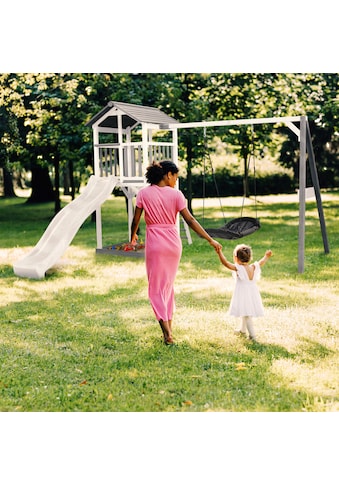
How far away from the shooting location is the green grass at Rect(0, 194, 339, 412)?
14.4ft

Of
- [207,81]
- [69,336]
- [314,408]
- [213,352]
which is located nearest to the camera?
[314,408]

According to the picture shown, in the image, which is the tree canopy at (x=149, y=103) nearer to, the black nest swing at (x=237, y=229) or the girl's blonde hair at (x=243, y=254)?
the black nest swing at (x=237, y=229)

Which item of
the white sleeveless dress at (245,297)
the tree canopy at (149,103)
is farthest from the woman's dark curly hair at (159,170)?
the tree canopy at (149,103)

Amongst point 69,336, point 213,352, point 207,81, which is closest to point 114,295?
point 69,336

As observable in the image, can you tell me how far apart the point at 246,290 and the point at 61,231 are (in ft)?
17.5

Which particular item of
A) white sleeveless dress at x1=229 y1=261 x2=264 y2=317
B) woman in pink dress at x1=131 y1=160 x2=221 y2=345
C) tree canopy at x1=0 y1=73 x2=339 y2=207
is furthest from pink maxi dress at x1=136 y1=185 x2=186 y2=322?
tree canopy at x1=0 y1=73 x2=339 y2=207

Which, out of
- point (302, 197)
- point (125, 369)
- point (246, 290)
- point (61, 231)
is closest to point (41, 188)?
point (61, 231)

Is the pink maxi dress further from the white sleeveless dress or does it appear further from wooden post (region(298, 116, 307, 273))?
wooden post (region(298, 116, 307, 273))

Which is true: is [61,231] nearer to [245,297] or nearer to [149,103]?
[245,297]

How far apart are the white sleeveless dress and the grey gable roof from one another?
6.08m

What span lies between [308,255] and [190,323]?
4.80m

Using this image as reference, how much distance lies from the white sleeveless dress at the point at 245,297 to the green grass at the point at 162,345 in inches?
12.0
